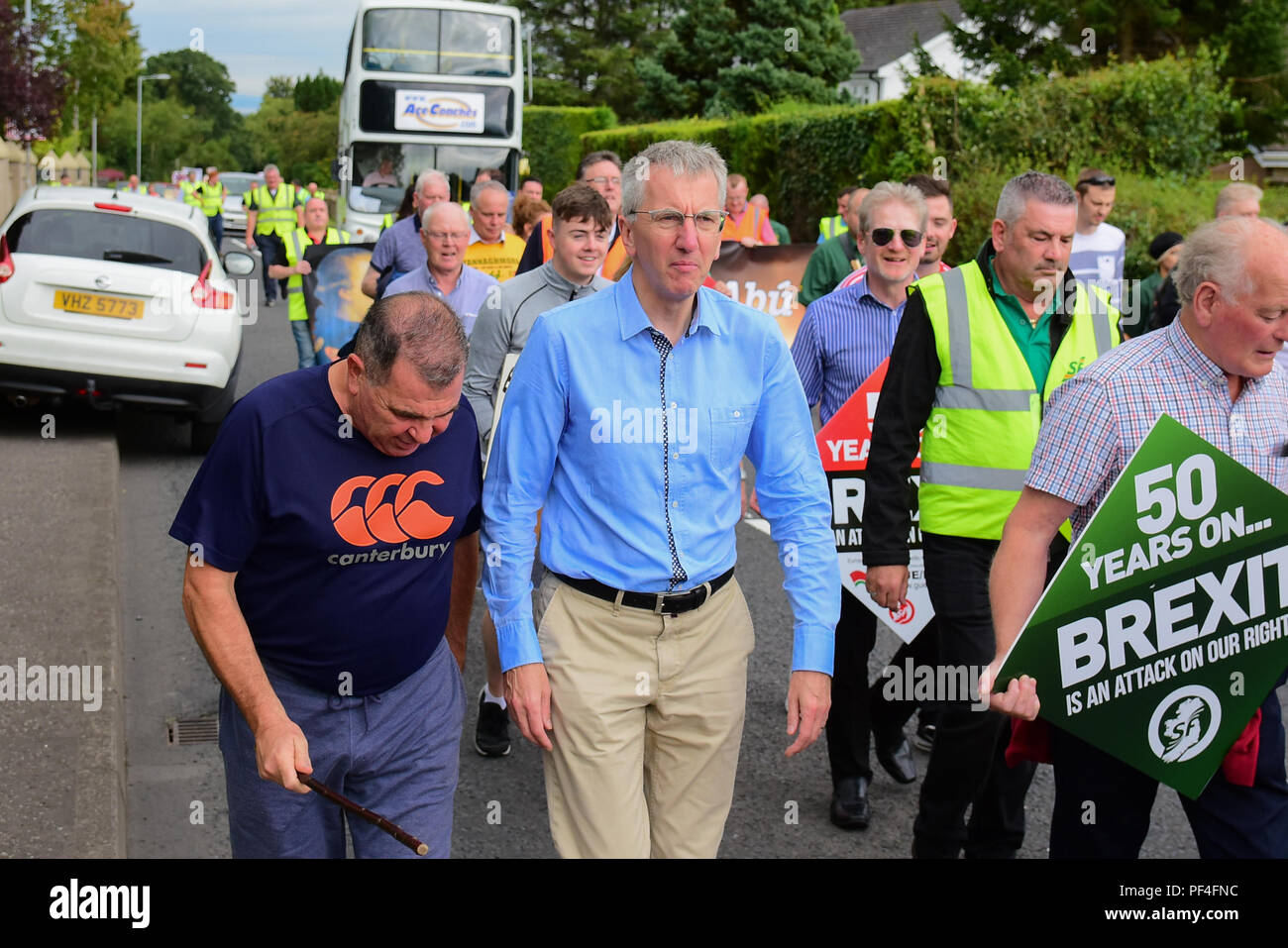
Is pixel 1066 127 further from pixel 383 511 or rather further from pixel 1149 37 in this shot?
pixel 383 511

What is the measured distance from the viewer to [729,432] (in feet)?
11.1

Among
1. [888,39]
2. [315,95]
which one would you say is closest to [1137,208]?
[888,39]

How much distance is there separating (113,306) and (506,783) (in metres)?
6.28

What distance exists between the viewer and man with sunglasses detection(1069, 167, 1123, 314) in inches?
364

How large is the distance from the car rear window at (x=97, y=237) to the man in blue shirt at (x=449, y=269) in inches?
155

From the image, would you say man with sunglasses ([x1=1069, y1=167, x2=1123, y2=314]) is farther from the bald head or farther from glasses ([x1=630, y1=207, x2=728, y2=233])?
glasses ([x1=630, y1=207, x2=728, y2=233])

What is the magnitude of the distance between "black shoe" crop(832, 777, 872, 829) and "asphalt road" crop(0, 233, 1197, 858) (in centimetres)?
5

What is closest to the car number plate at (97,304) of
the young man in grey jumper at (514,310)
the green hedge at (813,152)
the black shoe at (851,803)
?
the young man in grey jumper at (514,310)

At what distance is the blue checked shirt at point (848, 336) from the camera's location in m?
5.50

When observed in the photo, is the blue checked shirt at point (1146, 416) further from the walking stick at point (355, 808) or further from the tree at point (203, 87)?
the tree at point (203, 87)

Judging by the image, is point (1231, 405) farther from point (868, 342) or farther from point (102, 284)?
point (102, 284)

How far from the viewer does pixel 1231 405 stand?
3326 mm
